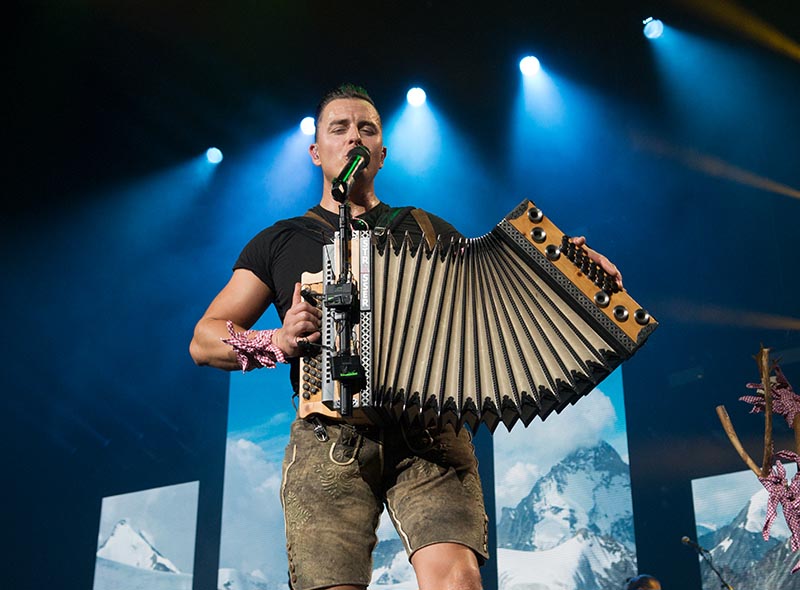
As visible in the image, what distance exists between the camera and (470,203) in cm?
645

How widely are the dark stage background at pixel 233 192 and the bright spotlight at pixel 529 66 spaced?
0.18 ft

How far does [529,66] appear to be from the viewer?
21.0 ft

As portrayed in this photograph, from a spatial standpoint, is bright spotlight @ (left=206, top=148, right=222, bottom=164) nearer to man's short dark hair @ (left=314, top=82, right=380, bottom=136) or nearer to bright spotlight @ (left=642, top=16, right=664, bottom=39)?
bright spotlight @ (left=642, top=16, right=664, bottom=39)

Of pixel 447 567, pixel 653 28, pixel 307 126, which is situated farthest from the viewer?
pixel 307 126

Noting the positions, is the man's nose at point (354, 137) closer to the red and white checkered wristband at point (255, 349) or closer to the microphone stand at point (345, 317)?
the microphone stand at point (345, 317)

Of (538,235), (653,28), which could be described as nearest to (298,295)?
(538,235)

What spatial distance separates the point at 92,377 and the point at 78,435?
0.44 m

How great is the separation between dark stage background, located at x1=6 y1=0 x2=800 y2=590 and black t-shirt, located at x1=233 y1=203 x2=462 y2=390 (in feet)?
11.3

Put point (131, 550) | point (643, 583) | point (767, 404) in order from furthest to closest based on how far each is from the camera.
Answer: point (131, 550), point (643, 583), point (767, 404)

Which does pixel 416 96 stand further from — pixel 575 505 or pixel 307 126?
pixel 575 505

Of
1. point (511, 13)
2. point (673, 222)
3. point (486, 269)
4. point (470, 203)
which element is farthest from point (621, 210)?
point (486, 269)

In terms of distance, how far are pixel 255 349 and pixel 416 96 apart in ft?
16.1

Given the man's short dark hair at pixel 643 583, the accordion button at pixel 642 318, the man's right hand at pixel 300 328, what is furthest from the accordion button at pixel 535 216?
the man's short dark hair at pixel 643 583

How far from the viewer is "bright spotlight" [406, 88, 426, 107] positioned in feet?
21.9
